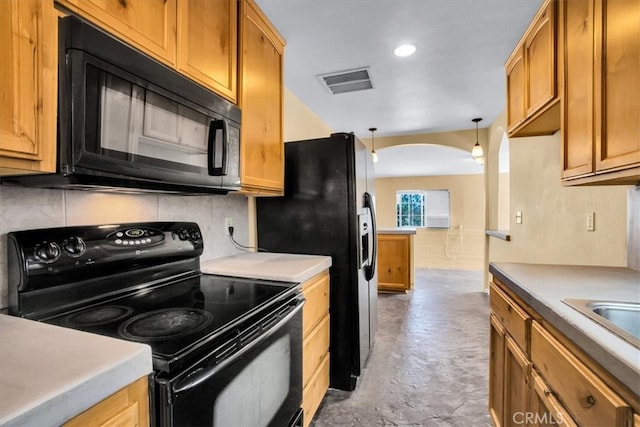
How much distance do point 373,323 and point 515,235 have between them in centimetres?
181

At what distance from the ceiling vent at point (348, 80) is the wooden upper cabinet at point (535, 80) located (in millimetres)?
1067

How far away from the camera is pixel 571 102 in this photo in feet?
4.87

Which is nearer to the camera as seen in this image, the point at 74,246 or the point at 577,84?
the point at 74,246

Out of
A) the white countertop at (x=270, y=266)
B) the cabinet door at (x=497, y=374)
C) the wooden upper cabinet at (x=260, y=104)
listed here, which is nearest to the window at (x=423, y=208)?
the cabinet door at (x=497, y=374)

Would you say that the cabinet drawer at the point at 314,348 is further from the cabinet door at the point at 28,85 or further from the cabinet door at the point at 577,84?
the cabinet door at the point at 577,84

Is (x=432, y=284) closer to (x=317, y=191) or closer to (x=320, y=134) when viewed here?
(x=320, y=134)

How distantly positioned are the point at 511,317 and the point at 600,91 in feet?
3.28

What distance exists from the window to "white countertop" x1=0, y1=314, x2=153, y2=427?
7.98m

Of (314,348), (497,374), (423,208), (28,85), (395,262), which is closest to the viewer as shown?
(28,85)

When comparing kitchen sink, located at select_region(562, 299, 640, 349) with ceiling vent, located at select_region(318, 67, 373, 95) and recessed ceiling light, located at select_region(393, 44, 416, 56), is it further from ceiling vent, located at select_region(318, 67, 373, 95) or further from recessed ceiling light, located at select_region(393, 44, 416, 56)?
ceiling vent, located at select_region(318, 67, 373, 95)

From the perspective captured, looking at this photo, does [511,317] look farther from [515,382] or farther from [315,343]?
[315,343]

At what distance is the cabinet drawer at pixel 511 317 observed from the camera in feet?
4.10

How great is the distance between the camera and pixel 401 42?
2.12 metres

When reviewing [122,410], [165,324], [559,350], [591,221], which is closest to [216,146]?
[165,324]
